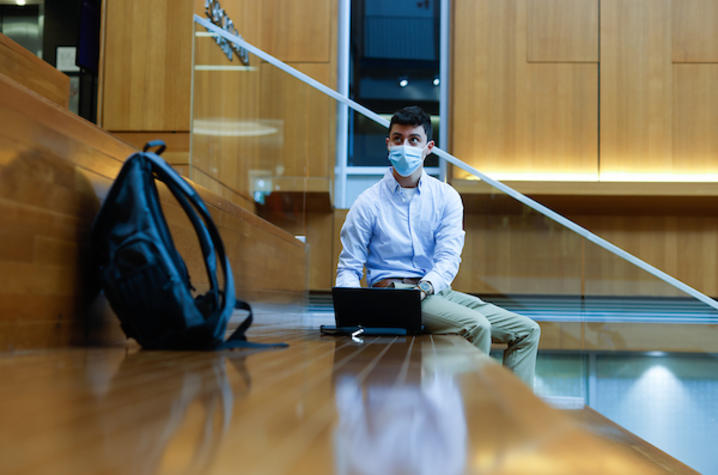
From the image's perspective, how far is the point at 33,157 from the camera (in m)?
1.09

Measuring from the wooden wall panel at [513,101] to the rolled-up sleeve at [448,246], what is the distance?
9.27 ft

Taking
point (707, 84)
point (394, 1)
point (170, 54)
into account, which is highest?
point (394, 1)

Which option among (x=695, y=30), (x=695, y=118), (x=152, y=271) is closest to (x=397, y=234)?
(x=152, y=271)

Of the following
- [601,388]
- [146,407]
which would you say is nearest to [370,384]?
[146,407]

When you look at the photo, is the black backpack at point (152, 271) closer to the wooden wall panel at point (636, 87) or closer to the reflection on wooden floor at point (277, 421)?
the reflection on wooden floor at point (277, 421)

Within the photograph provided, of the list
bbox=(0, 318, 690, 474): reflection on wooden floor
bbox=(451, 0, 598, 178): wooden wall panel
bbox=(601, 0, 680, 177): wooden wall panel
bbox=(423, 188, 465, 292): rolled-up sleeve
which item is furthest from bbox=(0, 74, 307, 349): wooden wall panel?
bbox=(601, 0, 680, 177): wooden wall panel

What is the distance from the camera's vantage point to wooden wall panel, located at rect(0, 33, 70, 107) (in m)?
1.81

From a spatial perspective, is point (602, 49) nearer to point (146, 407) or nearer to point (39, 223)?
point (39, 223)

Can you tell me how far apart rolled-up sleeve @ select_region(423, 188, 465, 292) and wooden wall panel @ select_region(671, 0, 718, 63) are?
11.8ft

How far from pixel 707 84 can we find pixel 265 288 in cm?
409

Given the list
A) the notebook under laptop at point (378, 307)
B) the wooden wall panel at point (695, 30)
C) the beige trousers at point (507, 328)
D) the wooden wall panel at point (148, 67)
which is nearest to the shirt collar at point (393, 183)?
the beige trousers at point (507, 328)

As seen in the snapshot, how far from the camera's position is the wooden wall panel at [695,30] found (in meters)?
4.98

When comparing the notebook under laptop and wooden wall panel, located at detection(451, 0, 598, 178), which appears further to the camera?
wooden wall panel, located at detection(451, 0, 598, 178)

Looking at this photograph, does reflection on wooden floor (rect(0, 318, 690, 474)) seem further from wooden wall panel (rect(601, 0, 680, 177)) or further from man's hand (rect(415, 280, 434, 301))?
wooden wall panel (rect(601, 0, 680, 177))
